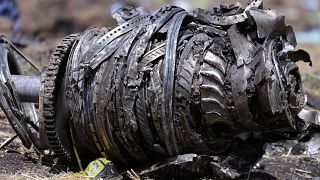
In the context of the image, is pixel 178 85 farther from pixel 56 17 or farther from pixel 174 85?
pixel 56 17

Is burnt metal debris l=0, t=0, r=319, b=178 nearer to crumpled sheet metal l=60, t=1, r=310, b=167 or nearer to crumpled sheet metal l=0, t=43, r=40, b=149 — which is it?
crumpled sheet metal l=60, t=1, r=310, b=167

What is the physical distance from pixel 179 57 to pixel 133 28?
393 mm

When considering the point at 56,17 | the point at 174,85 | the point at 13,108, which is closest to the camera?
the point at 174,85

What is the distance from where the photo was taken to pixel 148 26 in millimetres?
4059

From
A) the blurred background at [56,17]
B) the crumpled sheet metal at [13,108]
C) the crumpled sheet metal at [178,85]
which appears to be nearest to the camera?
the crumpled sheet metal at [178,85]

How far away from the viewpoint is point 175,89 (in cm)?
383

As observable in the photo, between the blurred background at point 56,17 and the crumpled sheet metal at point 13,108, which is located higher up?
the blurred background at point 56,17

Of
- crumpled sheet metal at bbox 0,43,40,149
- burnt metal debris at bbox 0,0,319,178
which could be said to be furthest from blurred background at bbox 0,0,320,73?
burnt metal debris at bbox 0,0,319,178

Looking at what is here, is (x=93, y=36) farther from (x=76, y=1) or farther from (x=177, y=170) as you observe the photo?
(x=76, y=1)

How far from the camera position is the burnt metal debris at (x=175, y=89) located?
375cm

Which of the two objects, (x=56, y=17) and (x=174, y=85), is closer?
(x=174, y=85)

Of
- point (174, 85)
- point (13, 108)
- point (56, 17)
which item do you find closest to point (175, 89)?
point (174, 85)

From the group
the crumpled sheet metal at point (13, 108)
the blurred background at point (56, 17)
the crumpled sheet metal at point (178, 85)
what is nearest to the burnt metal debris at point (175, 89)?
the crumpled sheet metal at point (178, 85)

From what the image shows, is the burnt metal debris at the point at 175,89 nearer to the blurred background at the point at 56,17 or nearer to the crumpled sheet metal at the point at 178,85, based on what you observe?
the crumpled sheet metal at the point at 178,85
